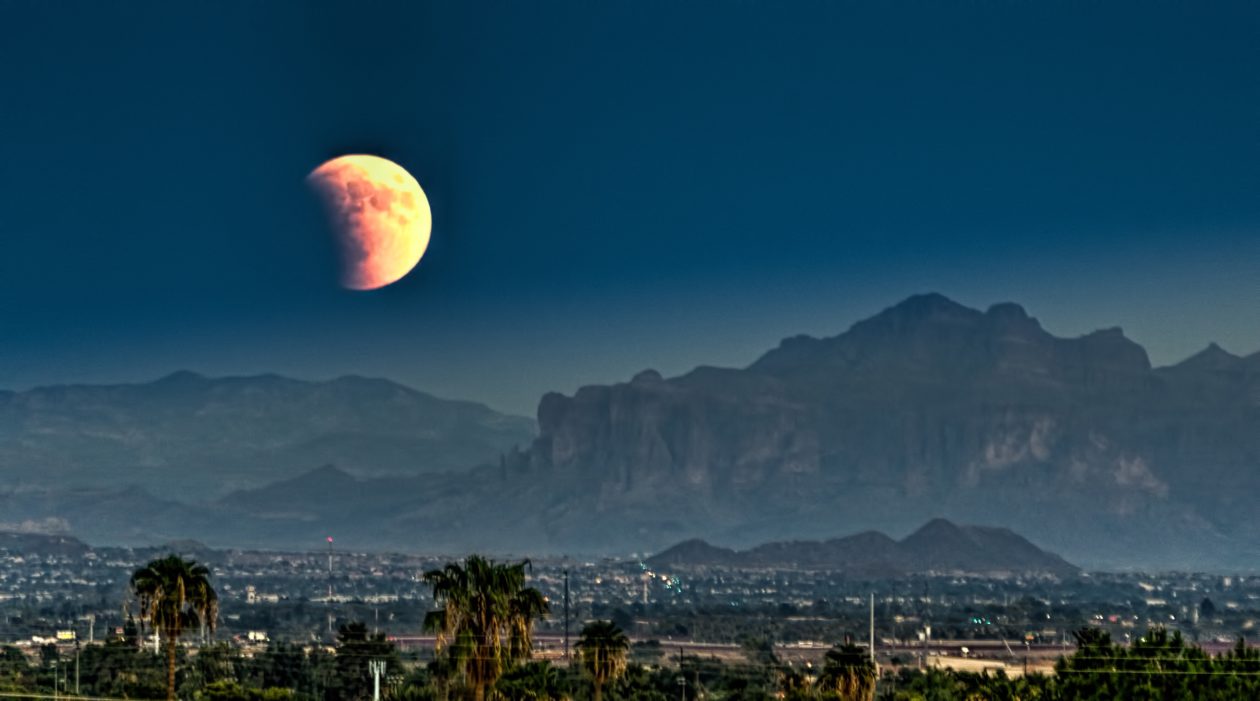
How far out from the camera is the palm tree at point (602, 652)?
Answer: 10144 centimetres

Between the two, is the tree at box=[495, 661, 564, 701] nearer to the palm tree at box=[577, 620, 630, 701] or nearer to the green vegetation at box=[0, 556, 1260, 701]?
the green vegetation at box=[0, 556, 1260, 701]

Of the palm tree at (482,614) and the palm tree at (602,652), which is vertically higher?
the palm tree at (482,614)

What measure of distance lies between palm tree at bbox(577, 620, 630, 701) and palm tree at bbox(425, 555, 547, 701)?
23183 millimetres

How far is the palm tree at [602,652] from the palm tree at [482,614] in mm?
23183

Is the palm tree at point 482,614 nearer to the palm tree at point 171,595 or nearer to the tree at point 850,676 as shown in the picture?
the palm tree at point 171,595

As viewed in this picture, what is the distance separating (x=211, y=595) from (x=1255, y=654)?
44.1m

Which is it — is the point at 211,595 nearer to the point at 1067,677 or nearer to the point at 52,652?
the point at 1067,677

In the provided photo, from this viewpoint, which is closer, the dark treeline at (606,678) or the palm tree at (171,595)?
the dark treeline at (606,678)

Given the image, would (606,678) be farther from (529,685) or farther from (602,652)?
(529,685)

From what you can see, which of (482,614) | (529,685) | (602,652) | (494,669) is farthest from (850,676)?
(482,614)

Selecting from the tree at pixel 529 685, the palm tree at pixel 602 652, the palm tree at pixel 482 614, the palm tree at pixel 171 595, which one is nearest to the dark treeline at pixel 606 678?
the tree at pixel 529 685

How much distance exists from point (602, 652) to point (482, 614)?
95.6 feet

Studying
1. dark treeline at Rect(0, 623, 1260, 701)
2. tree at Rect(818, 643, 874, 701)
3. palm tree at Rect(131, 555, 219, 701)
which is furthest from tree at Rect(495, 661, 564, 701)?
tree at Rect(818, 643, 874, 701)

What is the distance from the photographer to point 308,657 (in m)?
185
